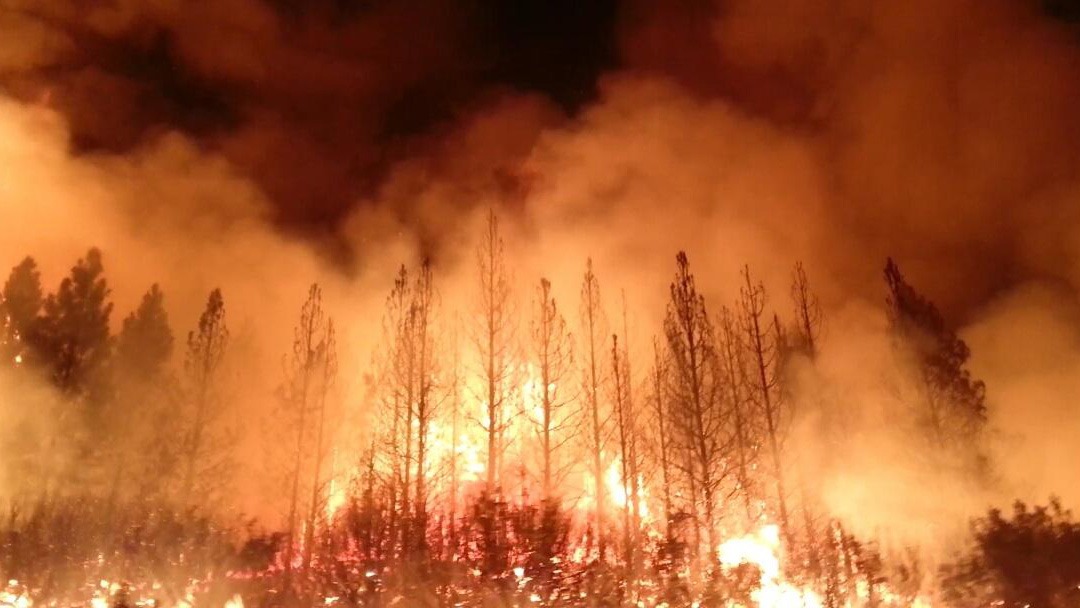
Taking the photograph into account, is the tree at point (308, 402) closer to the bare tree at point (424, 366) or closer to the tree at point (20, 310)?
the bare tree at point (424, 366)

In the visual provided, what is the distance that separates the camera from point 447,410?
75.5 feet

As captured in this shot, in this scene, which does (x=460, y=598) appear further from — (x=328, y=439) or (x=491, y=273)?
(x=328, y=439)

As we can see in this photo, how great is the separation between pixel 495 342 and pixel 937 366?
1190cm

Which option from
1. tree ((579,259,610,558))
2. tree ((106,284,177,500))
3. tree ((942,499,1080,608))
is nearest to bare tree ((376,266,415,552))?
tree ((579,259,610,558))

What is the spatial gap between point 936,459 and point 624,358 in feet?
28.1

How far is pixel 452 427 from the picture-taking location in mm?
23281

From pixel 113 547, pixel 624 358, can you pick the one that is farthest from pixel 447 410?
pixel 113 547

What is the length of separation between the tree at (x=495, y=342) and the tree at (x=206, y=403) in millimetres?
7669

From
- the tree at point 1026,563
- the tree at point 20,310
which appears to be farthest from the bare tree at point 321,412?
the tree at point 1026,563

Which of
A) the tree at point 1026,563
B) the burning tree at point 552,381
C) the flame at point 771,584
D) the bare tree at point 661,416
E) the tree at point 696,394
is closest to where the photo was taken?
the tree at point 1026,563

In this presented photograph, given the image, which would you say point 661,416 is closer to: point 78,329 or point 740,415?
point 740,415

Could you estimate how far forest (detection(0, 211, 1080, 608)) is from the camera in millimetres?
14891

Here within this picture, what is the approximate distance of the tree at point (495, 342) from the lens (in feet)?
67.3

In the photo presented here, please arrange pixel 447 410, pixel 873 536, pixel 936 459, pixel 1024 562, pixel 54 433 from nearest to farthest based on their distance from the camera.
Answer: pixel 1024 562
pixel 873 536
pixel 936 459
pixel 447 410
pixel 54 433
